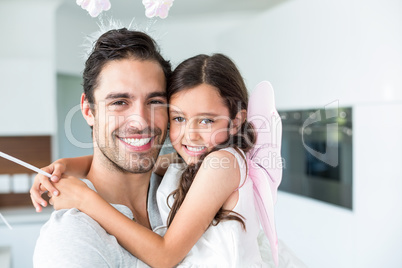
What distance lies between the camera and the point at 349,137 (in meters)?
2.77

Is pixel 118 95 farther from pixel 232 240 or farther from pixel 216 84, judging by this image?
pixel 232 240

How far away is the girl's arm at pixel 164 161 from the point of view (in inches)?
59.4

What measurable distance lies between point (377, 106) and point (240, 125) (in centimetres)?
144

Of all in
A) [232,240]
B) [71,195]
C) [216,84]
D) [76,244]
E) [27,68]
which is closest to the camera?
[76,244]

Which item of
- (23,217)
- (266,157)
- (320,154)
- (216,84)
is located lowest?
(23,217)

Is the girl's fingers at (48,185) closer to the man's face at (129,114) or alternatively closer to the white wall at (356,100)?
the man's face at (129,114)

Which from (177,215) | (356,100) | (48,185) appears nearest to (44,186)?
(48,185)

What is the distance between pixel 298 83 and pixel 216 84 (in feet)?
6.78

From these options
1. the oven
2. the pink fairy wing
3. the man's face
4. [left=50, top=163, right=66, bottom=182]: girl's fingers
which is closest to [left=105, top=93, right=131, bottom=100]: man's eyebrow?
the man's face

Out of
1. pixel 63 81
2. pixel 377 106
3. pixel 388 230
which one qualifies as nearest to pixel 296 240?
pixel 388 230

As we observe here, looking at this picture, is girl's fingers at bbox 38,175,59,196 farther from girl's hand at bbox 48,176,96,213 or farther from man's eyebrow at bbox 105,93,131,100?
man's eyebrow at bbox 105,93,131,100

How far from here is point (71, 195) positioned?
104 centimetres

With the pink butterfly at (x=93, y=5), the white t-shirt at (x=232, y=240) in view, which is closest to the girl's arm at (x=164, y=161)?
the white t-shirt at (x=232, y=240)

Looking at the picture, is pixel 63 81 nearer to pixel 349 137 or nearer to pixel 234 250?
pixel 349 137
